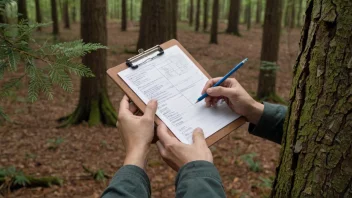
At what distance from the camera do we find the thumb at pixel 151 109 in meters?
1.64

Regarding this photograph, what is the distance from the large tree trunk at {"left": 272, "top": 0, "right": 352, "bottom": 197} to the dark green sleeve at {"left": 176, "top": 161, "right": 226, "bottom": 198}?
14.6 inches

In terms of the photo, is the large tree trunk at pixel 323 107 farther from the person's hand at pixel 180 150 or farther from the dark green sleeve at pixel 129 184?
the dark green sleeve at pixel 129 184

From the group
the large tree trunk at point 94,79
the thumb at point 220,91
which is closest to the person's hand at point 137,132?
the thumb at point 220,91

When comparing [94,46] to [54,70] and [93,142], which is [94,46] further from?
[93,142]

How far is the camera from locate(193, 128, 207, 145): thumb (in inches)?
61.2

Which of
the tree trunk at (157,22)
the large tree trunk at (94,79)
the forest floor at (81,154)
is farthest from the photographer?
the tree trunk at (157,22)

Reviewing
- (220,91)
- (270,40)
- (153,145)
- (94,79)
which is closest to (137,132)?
(220,91)

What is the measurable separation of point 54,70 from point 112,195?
992 millimetres

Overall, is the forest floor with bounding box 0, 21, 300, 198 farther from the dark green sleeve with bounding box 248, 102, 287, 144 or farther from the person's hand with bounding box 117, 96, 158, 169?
the person's hand with bounding box 117, 96, 158, 169

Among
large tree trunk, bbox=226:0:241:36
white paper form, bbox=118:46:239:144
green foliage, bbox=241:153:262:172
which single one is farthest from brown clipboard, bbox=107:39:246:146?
large tree trunk, bbox=226:0:241:36

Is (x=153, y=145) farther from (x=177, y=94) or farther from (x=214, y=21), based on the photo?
(x=214, y=21)

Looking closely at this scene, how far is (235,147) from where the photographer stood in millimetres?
5867

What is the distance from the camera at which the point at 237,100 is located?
1833mm

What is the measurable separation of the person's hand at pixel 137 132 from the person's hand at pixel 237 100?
13.9 inches
